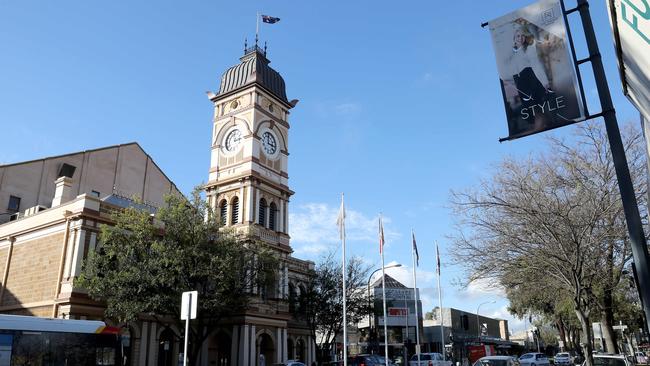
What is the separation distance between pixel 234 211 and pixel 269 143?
7341 millimetres

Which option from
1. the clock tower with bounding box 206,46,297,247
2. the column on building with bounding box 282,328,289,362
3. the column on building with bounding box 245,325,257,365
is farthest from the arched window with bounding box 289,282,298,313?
the column on building with bounding box 245,325,257,365

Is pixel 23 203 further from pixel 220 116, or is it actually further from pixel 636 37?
pixel 636 37

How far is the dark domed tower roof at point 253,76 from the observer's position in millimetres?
48500

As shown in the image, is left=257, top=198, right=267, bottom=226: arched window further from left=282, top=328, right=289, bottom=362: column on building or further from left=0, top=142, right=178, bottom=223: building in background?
left=0, top=142, right=178, bottom=223: building in background

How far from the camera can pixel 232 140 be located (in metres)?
48.0

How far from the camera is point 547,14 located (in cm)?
826

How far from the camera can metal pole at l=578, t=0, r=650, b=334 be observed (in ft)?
22.2

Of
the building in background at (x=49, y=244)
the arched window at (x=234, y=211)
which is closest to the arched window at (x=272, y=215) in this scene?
the arched window at (x=234, y=211)

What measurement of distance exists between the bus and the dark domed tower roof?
31277 mm

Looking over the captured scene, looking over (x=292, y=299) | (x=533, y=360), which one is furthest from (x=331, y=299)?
(x=533, y=360)

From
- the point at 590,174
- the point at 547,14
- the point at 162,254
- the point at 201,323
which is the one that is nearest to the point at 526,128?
the point at 547,14

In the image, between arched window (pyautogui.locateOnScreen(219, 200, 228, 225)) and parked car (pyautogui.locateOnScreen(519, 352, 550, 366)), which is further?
arched window (pyautogui.locateOnScreen(219, 200, 228, 225))

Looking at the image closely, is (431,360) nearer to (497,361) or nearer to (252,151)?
(497,361)

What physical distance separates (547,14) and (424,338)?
7234cm
